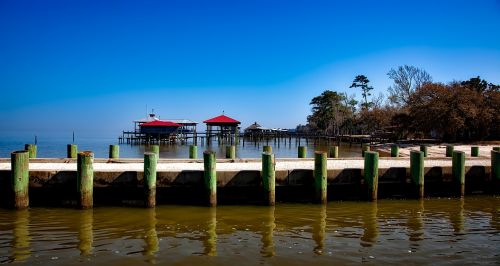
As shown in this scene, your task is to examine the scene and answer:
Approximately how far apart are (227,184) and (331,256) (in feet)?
14.8

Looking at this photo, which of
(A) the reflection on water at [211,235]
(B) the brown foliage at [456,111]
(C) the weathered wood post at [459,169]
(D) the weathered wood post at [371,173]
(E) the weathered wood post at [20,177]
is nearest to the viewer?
(A) the reflection on water at [211,235]

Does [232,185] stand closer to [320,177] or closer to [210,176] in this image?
[210,176]

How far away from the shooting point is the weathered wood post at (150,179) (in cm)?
969

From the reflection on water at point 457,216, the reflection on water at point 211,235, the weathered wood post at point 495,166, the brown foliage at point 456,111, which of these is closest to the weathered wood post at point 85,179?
the reflection on water at point 211,235

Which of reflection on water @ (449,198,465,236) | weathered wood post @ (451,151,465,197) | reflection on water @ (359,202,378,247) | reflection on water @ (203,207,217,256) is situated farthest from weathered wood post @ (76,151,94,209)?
weathered wood post @ (451,151,465,197)

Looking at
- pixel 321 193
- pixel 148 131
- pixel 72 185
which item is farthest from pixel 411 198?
pixel 148 131

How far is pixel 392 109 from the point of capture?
64688mm

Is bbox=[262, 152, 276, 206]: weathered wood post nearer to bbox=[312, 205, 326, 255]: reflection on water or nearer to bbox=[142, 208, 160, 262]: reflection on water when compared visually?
bbox=[312, 205, 326, 255]: reflection on water

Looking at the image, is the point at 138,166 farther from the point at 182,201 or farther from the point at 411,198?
the point at 411,198

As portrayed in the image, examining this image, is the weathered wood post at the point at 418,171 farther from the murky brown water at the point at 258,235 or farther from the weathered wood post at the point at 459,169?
the weathered wood post at the point at 459,169

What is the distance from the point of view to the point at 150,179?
974cm

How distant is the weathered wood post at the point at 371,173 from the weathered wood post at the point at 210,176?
4520mm

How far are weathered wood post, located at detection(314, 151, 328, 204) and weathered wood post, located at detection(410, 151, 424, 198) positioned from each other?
2.94m

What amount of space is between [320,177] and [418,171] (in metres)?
3.23
